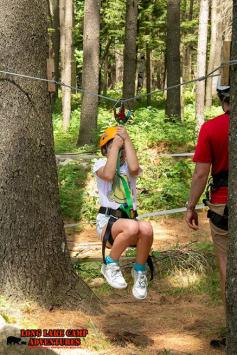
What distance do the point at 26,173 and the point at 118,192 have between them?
950mm

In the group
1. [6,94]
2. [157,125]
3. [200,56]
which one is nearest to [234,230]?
[6,94]

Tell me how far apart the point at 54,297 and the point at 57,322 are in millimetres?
345

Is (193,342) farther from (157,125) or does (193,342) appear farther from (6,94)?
(157,125)

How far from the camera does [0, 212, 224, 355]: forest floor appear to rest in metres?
4.73

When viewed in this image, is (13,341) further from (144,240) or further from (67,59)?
(67,59)

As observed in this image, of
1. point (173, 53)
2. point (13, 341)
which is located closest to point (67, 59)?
point (173, 53)

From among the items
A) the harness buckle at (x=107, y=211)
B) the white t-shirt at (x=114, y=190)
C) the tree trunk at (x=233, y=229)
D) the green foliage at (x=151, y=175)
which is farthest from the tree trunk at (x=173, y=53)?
the tree trunk at (x=233, y=229)

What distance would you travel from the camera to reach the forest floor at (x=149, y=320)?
473 cm

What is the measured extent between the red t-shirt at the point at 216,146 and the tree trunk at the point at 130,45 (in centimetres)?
1169

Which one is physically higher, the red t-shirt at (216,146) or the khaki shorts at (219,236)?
the red t-shirt at (216,146)

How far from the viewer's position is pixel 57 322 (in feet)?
15.8

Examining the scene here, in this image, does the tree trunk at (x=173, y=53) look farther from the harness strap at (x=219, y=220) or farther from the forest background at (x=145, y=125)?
the harness strap at (x=219, y=220)

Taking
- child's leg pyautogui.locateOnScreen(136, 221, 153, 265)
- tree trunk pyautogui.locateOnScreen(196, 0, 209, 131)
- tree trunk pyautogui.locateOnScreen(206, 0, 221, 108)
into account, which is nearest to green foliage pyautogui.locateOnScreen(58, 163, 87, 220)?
tree trunk pyautogui.locateOnScreen(196, 0, 209, 131)

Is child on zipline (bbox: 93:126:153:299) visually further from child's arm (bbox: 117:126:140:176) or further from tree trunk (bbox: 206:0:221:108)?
tree trunk (bbox: 206:0:221:108)
